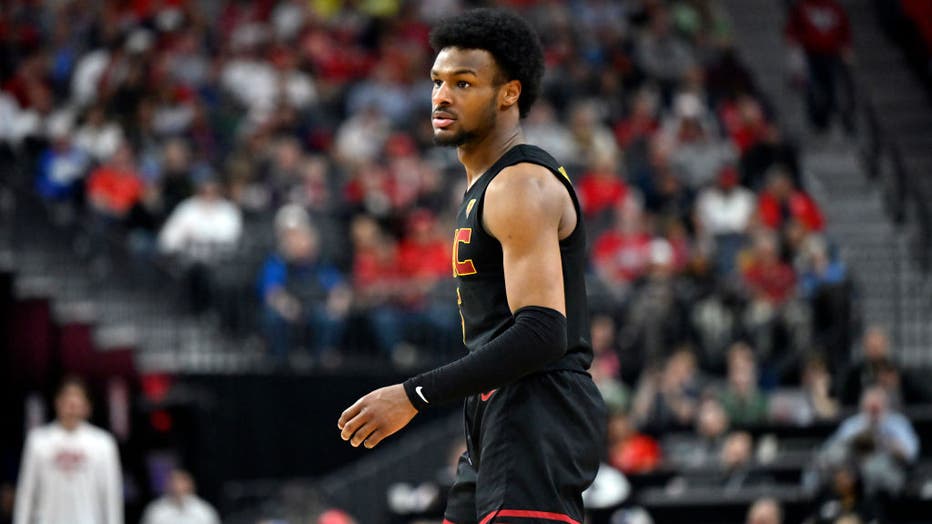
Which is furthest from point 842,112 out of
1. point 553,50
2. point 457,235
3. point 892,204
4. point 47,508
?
point 457,235

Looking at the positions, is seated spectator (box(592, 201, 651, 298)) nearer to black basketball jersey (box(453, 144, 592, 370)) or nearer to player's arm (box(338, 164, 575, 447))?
black basketball jersey (box(453, 144, 592, 370))

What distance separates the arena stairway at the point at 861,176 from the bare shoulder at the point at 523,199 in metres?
11.0

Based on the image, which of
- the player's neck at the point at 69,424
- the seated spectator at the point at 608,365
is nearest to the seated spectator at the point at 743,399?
the seated spectator at the point at 608,365

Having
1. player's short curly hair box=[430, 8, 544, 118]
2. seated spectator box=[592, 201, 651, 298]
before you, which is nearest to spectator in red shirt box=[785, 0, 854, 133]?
seated spectator box=[592, 201, 651, 298]

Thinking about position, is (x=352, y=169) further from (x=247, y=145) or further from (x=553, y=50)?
(x=553, y=50)

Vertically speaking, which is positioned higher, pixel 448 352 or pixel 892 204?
pixel 892 204

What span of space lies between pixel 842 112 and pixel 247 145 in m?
7.13

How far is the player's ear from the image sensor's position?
191 inches

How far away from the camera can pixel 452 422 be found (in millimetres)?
15039

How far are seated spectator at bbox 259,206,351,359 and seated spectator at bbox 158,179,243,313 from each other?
628mm

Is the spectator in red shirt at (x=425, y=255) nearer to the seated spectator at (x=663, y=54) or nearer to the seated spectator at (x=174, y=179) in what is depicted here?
the seated spectator at (x=174, y=179)

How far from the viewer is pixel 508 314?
4.72 metres

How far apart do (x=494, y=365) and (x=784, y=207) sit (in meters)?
13.4

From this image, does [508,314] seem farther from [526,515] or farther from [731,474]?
[731,474]
